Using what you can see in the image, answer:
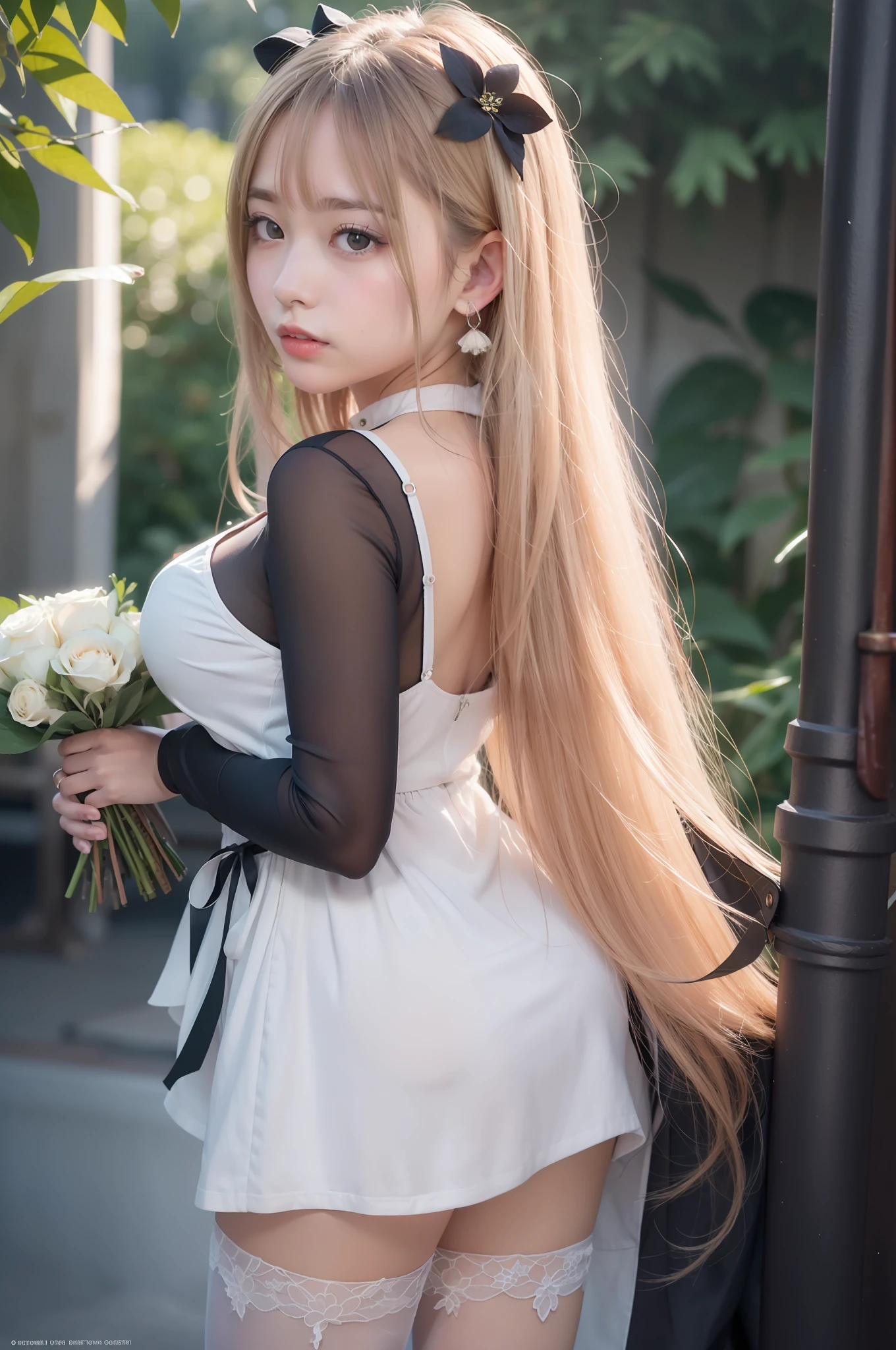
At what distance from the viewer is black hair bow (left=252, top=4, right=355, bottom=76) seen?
1.24m

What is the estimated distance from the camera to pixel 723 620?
340cm

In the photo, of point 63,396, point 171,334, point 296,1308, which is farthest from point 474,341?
point 171,334

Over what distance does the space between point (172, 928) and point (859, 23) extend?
11.6 ft

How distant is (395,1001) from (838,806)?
0.47 metres

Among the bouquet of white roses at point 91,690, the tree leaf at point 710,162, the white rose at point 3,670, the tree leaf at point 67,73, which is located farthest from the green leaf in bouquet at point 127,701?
the tree leaf at point 710,162

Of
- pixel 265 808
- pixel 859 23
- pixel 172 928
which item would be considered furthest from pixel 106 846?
pixel 172 928

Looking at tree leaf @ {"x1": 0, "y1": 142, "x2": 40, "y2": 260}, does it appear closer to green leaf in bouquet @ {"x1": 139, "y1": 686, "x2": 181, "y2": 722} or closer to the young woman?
the young woman

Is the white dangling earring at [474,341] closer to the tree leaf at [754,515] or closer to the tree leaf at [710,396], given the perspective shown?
the tree leaf at [754,515]

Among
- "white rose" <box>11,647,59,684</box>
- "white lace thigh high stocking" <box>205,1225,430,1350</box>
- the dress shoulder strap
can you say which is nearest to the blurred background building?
"white lace thigh high stocking" <box>205,1225,430,1350</box>

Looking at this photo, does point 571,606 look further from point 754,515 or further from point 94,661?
point 754,515

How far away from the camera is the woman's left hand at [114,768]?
1.33 meters

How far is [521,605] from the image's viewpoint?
4.03 feet

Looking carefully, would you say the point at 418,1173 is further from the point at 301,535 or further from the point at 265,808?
the point at 301,535

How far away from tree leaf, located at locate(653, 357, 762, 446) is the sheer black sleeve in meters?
2.67
